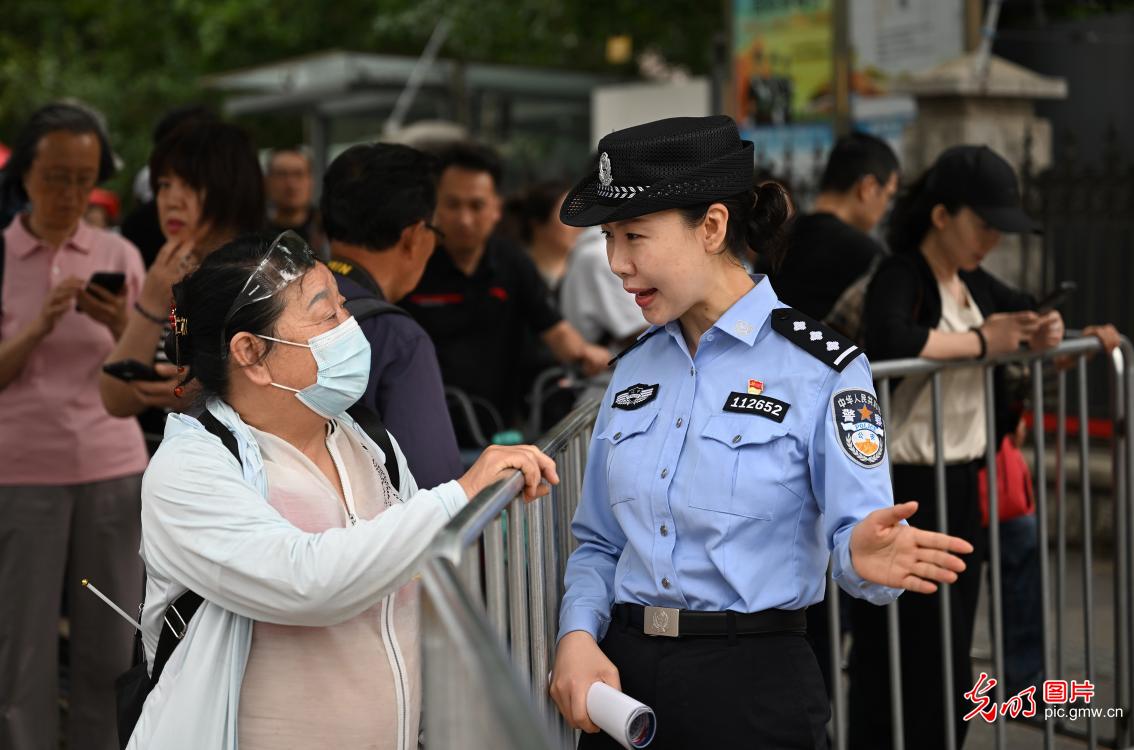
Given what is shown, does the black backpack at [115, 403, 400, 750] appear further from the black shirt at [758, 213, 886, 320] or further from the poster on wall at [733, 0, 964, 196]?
the poster on wall at [733, 0, 964, 196]

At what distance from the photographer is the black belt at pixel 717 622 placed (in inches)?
100.0

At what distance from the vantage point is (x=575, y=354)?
5586 mm

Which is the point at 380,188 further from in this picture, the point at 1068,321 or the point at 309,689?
the point at 1068,321

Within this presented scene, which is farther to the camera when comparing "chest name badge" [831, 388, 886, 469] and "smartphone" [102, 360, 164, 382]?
"smartphone" [102, 360, 164, 382]

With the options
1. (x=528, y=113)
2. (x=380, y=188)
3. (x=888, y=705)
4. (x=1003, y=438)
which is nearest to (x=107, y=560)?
(x=380, y=188)

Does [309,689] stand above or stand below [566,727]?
above

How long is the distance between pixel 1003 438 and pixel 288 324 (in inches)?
107

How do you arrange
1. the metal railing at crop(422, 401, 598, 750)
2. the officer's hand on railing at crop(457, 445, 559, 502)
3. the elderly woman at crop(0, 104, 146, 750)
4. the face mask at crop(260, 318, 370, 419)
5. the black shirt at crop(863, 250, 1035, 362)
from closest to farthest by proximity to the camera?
the metal railing at crop(422, 401, 598, 750)
the officer's hand on railing at crop(457, 445, 559, 502)
the face mask at crop(260, 318, 370, 419)
the black shirt at crop(863, 250, 1035, 362)
the elderly woman at crop(0, 104, 146, 750)

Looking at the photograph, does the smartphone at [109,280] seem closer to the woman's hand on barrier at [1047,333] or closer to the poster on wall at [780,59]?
the woman's hand on barrier at [1047,333]

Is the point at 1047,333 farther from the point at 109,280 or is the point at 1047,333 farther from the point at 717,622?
the point at 109,280

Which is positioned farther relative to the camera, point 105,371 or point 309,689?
point 105,371

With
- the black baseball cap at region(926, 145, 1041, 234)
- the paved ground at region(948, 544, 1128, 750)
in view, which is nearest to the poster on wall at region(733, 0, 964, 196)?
the paved ground at region(948, 544, 1128, 750)

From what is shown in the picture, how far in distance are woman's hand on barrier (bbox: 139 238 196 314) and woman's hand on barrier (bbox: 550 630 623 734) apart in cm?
187

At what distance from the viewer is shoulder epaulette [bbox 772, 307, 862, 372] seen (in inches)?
101
